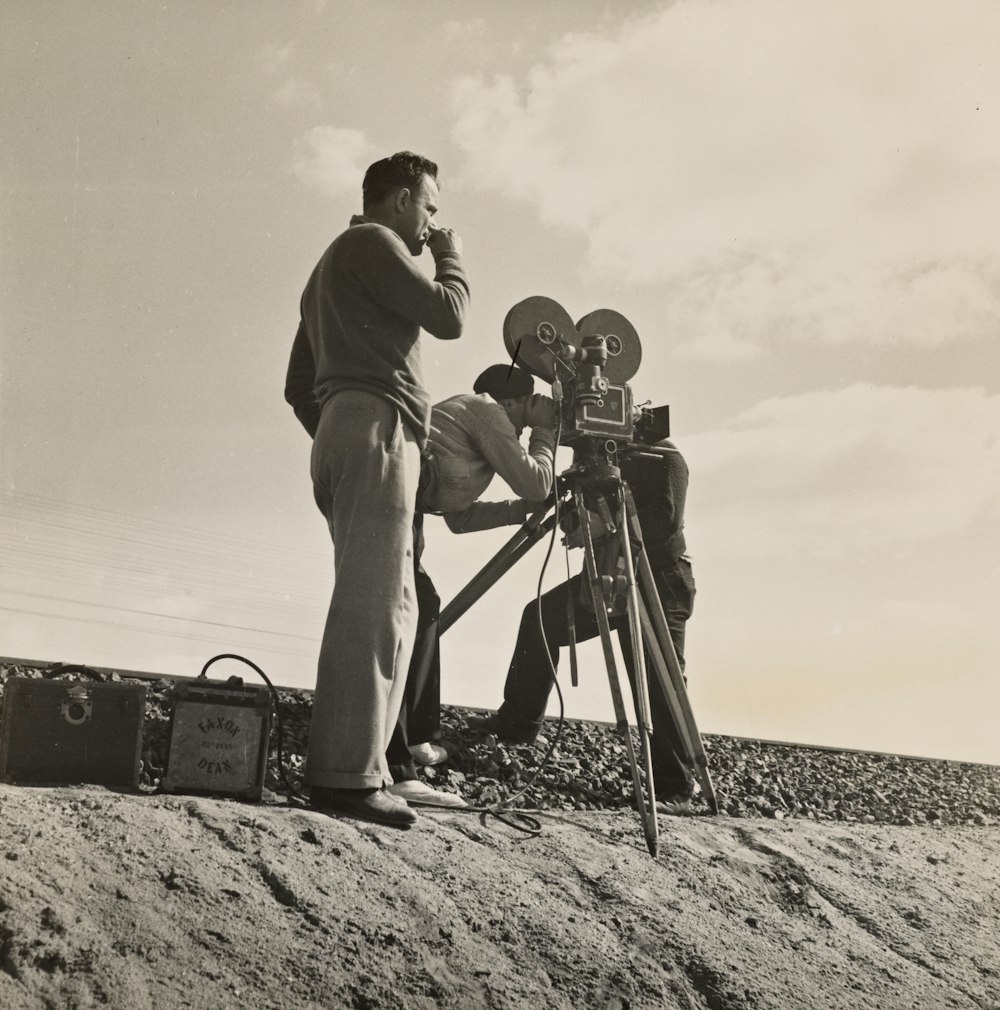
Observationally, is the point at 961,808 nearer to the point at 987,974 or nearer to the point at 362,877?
the point at 987,974

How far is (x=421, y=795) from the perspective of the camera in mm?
3883

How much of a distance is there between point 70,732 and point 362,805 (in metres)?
0.90

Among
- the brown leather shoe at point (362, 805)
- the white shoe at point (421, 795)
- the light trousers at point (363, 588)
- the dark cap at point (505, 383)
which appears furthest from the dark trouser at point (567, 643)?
the brown leather shoe at point (362, 805)

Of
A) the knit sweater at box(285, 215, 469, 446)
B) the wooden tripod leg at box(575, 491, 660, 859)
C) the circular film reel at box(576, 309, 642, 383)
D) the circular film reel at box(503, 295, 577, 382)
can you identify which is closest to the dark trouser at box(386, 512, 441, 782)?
the wooden tripod leg at box(575, 491, 660, 859)

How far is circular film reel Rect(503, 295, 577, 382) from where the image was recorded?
4.61 metres

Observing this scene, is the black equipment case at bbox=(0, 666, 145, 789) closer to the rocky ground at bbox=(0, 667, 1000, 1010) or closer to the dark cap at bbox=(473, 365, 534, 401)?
the rocky ground at bbox=(0, 667, 1000, 1010)

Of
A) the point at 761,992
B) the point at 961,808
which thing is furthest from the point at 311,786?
the point at 961,808

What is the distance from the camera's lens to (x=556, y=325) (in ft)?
15.4

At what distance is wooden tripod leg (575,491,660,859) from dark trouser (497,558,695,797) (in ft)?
1.52

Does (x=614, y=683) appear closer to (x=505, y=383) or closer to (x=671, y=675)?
(x=671, y=675)

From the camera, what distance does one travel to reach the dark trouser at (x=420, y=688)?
4.02 metres

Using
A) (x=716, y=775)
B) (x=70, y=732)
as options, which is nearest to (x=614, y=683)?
(x=70, y=732)

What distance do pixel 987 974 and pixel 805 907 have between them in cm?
71

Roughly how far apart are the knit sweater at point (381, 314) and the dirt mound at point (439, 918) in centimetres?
132
